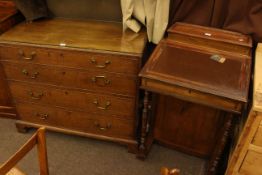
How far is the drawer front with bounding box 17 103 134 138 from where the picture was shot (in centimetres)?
186

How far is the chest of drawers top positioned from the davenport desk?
0.20m

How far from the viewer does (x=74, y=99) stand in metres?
1.83

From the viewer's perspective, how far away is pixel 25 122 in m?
2.05

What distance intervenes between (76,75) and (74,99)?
21 centimetres

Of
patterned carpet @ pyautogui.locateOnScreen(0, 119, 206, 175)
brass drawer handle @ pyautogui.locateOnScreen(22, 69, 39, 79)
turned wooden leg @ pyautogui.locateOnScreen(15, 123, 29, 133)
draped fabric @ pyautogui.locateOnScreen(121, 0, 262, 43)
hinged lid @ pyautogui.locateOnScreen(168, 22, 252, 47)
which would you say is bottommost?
patterned carpet @ pyautogui.locateOnScreen(0, 119, 206, 175)

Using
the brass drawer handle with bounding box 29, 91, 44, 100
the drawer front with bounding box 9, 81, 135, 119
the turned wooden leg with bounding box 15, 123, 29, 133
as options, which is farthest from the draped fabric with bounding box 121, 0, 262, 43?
the turned wooden leg with bounding box 15, 123, 29, 133

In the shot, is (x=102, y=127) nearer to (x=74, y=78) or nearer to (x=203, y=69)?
(x=74, y=78)

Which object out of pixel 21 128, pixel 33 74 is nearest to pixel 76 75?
pixel 33 74

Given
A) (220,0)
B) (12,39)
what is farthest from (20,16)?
(220,0)

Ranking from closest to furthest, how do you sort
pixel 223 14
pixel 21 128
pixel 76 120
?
pixel 223 14
pixel 76 120
pixel 21 128


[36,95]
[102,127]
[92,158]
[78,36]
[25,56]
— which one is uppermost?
[78,36]

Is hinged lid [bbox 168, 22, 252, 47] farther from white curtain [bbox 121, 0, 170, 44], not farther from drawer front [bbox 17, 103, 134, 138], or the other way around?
drawer front [bbox 17, 103, 134, 138]

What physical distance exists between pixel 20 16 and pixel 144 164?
4.92ft

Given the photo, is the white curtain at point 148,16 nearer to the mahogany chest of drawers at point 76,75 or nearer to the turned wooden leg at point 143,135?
the mahogany chest of drawers at point 76,75
